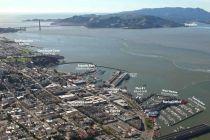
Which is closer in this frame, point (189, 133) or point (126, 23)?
point (189, 133)

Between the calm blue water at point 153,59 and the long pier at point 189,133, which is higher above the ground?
the calm blue water at point 153,59

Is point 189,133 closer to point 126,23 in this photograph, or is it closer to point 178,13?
point 126,23

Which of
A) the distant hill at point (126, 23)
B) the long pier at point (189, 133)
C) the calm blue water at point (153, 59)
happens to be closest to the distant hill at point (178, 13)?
the distant hill at point (126, 23)

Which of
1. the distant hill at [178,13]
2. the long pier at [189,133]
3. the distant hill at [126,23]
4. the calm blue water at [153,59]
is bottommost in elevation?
the long pier at [189,133]

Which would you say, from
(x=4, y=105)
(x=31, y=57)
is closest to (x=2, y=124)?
(x=4, y=105)

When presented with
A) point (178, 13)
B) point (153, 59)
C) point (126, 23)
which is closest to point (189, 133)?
point (153, 59)

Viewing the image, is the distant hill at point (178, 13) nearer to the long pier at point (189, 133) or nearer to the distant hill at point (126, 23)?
the distant hill at point (126, 23)

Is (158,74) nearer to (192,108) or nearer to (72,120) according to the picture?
(192,108)

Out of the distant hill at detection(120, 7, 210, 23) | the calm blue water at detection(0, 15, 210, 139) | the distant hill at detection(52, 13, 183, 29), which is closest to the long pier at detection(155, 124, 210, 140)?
the calm blue water at detection(0, 15, 210, 139)
